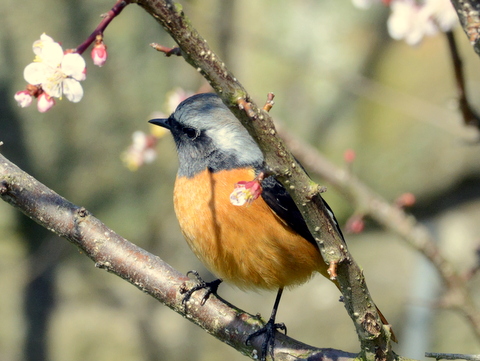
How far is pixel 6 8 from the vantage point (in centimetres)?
557

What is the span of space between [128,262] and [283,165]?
47.2 inches

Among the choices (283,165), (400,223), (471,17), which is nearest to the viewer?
(283,165)

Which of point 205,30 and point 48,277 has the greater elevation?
point 205,30

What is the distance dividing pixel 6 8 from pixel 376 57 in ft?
12.3

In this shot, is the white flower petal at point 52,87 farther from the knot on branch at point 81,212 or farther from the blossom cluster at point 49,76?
the knot on branch at point 81,212

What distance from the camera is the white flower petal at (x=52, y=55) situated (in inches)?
70.1

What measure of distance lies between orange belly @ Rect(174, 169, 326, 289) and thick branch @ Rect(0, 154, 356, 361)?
24cm

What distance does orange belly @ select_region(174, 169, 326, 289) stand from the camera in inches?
107

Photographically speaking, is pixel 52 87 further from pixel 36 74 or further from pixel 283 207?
pixel 283 207

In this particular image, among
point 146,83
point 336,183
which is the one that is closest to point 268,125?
point 336,183

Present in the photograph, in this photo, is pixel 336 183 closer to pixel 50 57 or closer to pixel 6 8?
pixel 50 57

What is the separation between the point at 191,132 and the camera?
10.3 ft

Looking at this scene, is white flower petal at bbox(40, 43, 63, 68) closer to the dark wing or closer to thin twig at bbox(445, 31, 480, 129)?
the dark wing

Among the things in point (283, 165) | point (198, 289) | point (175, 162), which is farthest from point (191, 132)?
point (175, 162)
